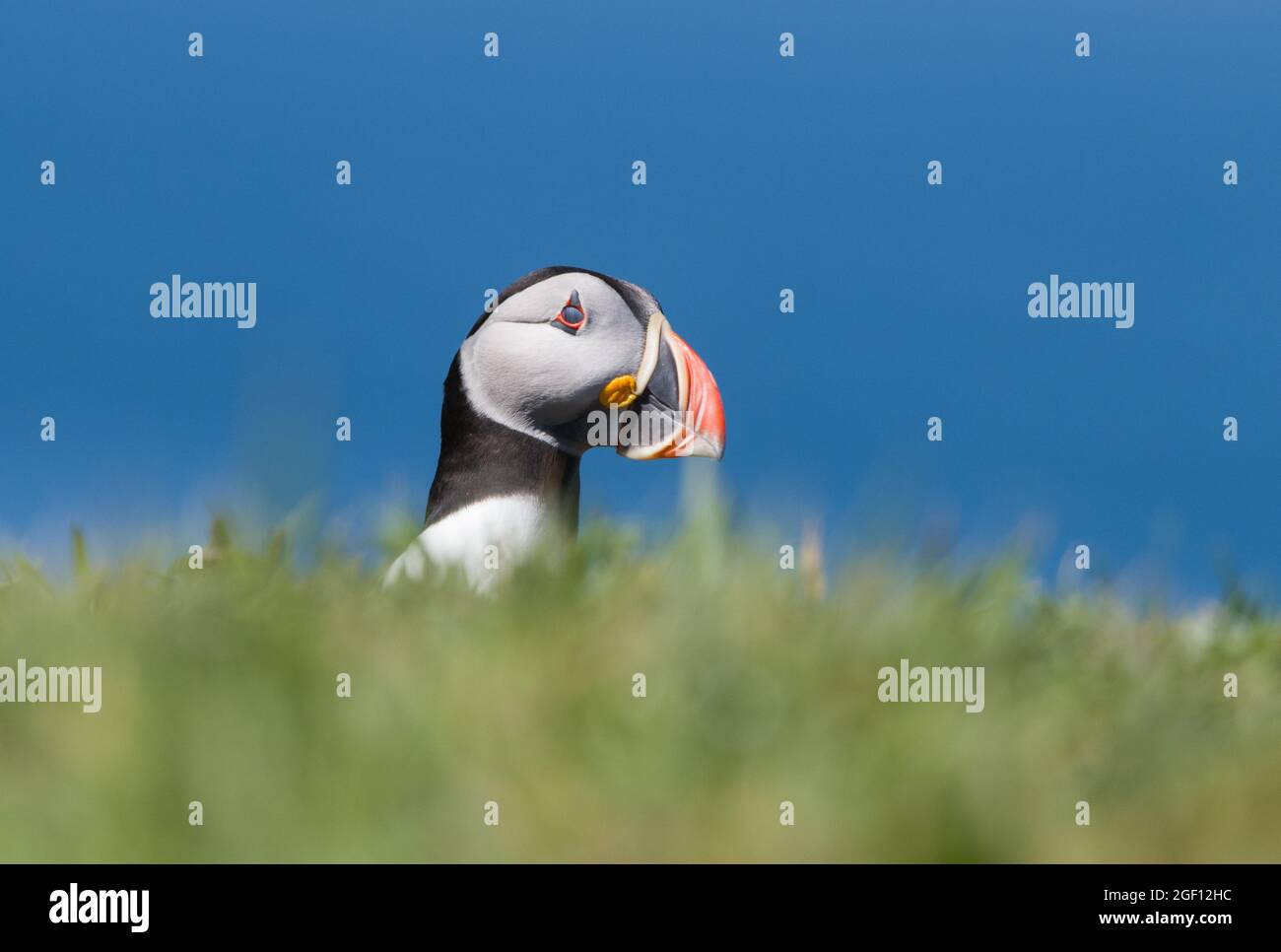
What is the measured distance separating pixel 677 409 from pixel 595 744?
3.41m

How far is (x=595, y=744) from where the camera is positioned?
1.65 metres

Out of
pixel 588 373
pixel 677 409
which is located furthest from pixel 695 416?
pixel 588 373

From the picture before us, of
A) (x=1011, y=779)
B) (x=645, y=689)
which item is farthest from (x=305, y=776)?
(x=1011, y=779)

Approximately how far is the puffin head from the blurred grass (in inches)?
100

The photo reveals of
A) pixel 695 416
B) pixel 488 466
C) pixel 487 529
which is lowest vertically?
pixel 487 529

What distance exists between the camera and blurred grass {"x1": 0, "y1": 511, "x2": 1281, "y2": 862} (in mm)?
1509

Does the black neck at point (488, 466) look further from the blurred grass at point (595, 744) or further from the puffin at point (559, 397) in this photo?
the blurred grass at point (595, 744)

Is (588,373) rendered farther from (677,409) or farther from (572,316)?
(677,409)

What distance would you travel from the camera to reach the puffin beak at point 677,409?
4.98m

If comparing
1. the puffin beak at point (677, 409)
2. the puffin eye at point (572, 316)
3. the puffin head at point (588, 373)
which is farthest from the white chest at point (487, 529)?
the puffin eye at point (572, 316)

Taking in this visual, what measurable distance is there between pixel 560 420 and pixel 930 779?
343cm

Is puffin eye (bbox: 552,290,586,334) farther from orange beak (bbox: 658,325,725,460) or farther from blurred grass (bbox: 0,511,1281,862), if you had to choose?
blurred grass (bbox: 0,511,1281,862)

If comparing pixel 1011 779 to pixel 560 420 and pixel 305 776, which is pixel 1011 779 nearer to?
pixel 305 776

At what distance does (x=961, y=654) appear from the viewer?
2158 mm
